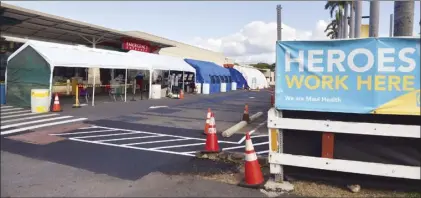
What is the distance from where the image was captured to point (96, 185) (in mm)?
4953

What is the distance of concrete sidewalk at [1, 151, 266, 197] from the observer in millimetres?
4602

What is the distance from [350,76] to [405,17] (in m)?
2.69

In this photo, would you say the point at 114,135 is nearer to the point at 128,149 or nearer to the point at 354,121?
the point at 128,149

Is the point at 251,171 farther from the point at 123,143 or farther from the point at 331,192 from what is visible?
the point at 123,143

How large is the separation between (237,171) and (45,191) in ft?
9.67

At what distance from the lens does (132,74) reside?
29656mm

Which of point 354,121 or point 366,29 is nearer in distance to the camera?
point 354,121

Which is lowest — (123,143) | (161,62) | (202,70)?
(123,143)

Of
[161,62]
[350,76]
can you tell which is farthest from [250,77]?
[350,76]

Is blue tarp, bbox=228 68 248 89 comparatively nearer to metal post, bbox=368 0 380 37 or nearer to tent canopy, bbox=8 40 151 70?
tent canopy, bbox=8 40 151 70

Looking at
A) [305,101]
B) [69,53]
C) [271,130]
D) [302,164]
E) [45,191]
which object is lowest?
[45,191]

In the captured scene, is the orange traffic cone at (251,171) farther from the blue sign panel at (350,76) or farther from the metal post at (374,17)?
the metal post at (374,17)

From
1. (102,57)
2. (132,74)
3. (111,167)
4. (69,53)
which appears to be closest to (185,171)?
(111,167)

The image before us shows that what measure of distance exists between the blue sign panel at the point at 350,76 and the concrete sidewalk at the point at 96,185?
5.20 feet
